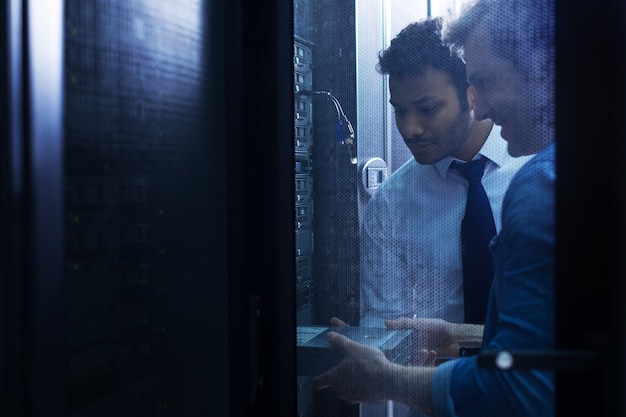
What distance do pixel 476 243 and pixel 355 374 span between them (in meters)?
0.34

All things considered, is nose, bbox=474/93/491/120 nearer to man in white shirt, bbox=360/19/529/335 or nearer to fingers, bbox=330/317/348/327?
man in white shirt, bbox=360/19/529/335

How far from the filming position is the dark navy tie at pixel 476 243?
1.29 meters

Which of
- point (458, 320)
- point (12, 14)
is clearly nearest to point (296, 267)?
point (458, 320)

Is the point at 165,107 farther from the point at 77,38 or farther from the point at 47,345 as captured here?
the point at 47,345

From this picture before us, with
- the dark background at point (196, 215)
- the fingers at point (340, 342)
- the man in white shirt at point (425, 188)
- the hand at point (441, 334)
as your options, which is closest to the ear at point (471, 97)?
the man in white shirt at point (425, 188)

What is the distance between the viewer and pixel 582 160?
43.6 inches

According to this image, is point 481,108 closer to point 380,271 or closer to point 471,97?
point 471,97

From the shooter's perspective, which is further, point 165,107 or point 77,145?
point 165,107

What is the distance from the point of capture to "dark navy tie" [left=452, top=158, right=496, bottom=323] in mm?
1292

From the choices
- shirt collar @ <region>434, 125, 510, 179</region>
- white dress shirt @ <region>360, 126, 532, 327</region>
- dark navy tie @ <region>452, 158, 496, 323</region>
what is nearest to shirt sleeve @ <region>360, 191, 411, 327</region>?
white dress shirt @ <region>360, 126, 532, 327</region>

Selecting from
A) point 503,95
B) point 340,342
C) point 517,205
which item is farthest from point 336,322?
point 503,95

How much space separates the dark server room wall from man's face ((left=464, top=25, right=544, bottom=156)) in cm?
47

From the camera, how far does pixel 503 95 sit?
49.3 inches

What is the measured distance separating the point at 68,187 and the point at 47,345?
0.23 metres
